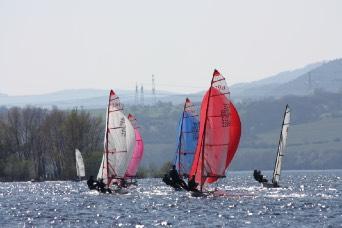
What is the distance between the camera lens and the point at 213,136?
86.4 metres

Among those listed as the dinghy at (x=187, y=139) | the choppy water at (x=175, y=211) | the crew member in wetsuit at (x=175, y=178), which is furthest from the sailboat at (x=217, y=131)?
the dinghy at (x=187, y=139)

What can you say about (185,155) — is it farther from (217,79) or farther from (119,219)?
(119,219)

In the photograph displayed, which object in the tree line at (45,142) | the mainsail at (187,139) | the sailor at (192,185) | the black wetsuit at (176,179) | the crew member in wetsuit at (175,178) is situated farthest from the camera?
the tree line at (45,142)

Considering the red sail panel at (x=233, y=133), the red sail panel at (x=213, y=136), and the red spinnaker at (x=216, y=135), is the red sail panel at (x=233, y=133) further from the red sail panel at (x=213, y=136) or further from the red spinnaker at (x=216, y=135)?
the red sail panel at (x=213, y=136)

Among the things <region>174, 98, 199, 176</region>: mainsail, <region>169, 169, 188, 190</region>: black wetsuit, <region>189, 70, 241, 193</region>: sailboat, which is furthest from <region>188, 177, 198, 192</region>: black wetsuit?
<region>174, 98, 199, 176</region>: mainsail

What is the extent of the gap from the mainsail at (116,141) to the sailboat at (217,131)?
52.1ft

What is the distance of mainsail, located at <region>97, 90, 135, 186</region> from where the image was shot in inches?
4036

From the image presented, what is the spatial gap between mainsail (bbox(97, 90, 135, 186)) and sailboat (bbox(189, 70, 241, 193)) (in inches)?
625

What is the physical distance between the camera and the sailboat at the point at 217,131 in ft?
281

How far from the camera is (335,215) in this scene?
219 ft

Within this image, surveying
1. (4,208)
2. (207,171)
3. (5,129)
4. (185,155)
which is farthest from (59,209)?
(5,129)

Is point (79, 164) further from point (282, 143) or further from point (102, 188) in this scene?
point (102, 188)

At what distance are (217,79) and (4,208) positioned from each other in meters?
19.8

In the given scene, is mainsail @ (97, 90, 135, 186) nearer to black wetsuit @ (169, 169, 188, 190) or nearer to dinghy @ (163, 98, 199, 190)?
dinghy @ (163, 98, 199, 190)
